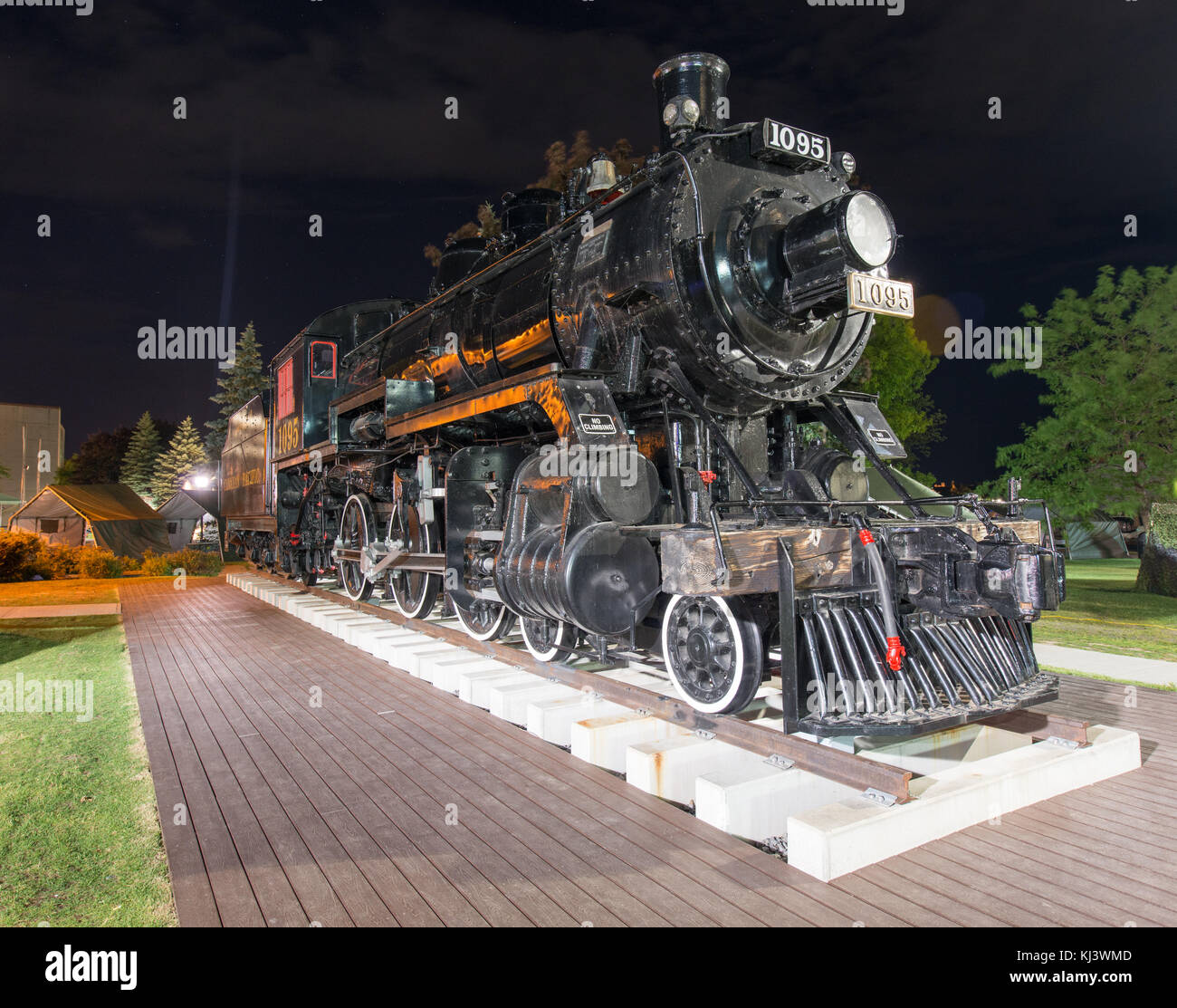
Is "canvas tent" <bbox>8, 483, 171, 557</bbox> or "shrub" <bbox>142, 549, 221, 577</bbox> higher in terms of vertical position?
"canvas tent" <bbox>8, 483, 171, 557</bbox>

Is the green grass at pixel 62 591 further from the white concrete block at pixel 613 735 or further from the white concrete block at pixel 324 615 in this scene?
the white concrete block at pixel 613 735

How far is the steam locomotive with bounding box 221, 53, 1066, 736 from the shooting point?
3.47 m

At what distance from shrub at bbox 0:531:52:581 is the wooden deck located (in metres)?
16.1

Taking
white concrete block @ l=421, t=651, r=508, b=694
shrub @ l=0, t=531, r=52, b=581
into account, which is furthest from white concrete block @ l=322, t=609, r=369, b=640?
shrub @ l=0, t=531, r=52, b=581

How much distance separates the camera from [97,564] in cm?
1938

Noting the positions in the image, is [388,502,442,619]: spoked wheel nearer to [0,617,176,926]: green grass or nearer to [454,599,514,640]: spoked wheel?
[454,599,514,640]: spoked wheel

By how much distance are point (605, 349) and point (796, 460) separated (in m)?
1.55

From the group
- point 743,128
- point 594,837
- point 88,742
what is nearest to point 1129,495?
point 743,128

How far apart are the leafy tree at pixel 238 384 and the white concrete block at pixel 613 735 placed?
40.5 m

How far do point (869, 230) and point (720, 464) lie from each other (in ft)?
4.90

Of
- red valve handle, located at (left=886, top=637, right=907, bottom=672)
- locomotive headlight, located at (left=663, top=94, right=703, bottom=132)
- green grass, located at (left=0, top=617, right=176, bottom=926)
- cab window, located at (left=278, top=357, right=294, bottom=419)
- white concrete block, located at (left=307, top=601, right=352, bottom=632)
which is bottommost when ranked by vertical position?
green grass, located at (left=0, top=617, right=176, bottom=926)

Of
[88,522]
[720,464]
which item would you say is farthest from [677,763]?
[88,522]

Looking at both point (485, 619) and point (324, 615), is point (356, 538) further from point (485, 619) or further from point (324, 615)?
point (485, 619)

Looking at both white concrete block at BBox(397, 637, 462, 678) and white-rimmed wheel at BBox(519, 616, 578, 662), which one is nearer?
white-rimmed wheel at BBox(519, 616, 578, 662)
